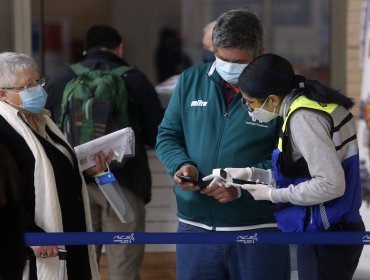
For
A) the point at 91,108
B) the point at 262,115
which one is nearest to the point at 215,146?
the point at 262,115

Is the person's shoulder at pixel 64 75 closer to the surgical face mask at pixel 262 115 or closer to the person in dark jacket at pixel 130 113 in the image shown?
the person in dark jacket at pixel 130 113

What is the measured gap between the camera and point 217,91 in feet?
14.5

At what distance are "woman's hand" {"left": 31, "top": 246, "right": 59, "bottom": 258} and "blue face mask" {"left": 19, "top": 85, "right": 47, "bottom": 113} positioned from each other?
0.62 m

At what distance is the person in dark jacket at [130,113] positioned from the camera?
5.88m

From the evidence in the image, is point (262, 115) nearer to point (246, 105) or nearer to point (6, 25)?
point (246, 105)

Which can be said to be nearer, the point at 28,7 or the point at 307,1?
the point at 28,7

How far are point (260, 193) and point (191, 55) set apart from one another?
5.01 meters

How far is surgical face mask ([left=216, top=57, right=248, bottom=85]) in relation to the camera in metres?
4.32

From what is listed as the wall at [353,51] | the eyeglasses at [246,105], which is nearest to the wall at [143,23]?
the wall at [353,51]

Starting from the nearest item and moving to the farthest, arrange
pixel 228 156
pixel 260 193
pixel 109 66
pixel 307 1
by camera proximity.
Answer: pixel 260 193 < pixel 228 156 < pixel 109 66 < pixel 307 1

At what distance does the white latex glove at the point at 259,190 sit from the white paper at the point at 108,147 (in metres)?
1.05

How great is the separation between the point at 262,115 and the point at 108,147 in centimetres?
115

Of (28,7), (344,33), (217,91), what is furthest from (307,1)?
(217,91)

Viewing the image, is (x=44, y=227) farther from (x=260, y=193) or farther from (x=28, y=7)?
(x=28, y=7)
